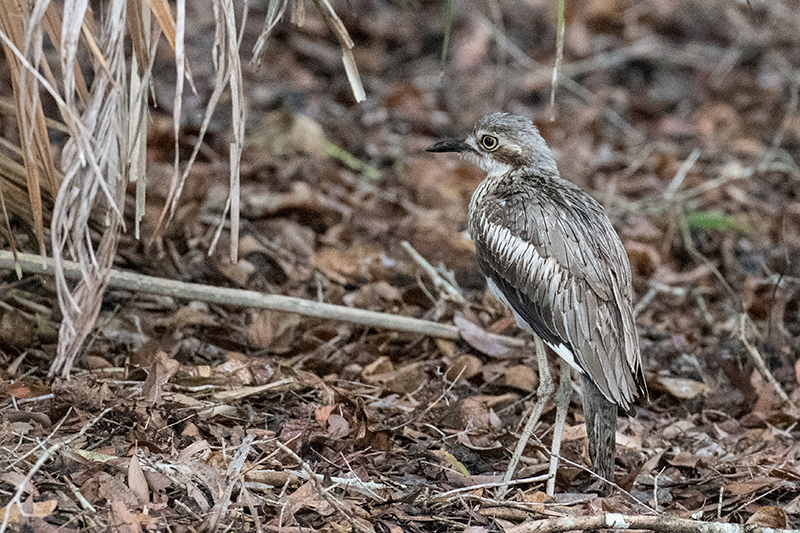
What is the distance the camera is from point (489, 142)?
13.1ft

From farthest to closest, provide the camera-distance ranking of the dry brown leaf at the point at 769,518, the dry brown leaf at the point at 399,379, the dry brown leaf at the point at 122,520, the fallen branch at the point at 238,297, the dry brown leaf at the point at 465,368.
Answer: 1. the dry brown leaf at the point at 465,368
2. the dry brown leaf at the point at 399,379
3. the fallen branch at the point at 238,297
4. the dry brown leaf at the point at 769,518
5. the dry brown leaf at the point at 122,520

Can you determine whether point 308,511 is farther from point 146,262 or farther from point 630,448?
point 146,262

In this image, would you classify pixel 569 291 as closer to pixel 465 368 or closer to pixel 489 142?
pixel 465 368

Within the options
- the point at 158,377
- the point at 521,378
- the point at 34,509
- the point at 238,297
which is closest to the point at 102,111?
the point at 158,377

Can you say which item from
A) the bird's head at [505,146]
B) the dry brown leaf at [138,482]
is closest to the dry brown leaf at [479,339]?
the bird's head at [505,146]

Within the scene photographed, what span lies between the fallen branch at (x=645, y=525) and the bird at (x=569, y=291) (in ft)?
1.46

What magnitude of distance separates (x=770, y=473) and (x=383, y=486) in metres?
1.59

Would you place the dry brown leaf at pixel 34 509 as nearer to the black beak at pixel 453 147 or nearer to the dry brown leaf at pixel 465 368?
the dry brown leaf at pixel 465 368

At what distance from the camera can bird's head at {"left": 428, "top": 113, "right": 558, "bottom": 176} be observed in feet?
12.8

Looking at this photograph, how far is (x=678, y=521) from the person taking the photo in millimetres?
2738

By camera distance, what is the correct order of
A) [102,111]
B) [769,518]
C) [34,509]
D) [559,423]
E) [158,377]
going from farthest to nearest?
[559,423] → [158,377] → [769,518] → [102,111] → [34,509]

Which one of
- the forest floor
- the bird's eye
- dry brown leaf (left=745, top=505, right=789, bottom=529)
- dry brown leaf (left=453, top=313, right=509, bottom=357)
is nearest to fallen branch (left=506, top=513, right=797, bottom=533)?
the forest floor

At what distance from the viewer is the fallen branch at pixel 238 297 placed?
3.46 meters

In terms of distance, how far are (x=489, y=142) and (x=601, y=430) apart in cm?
151
